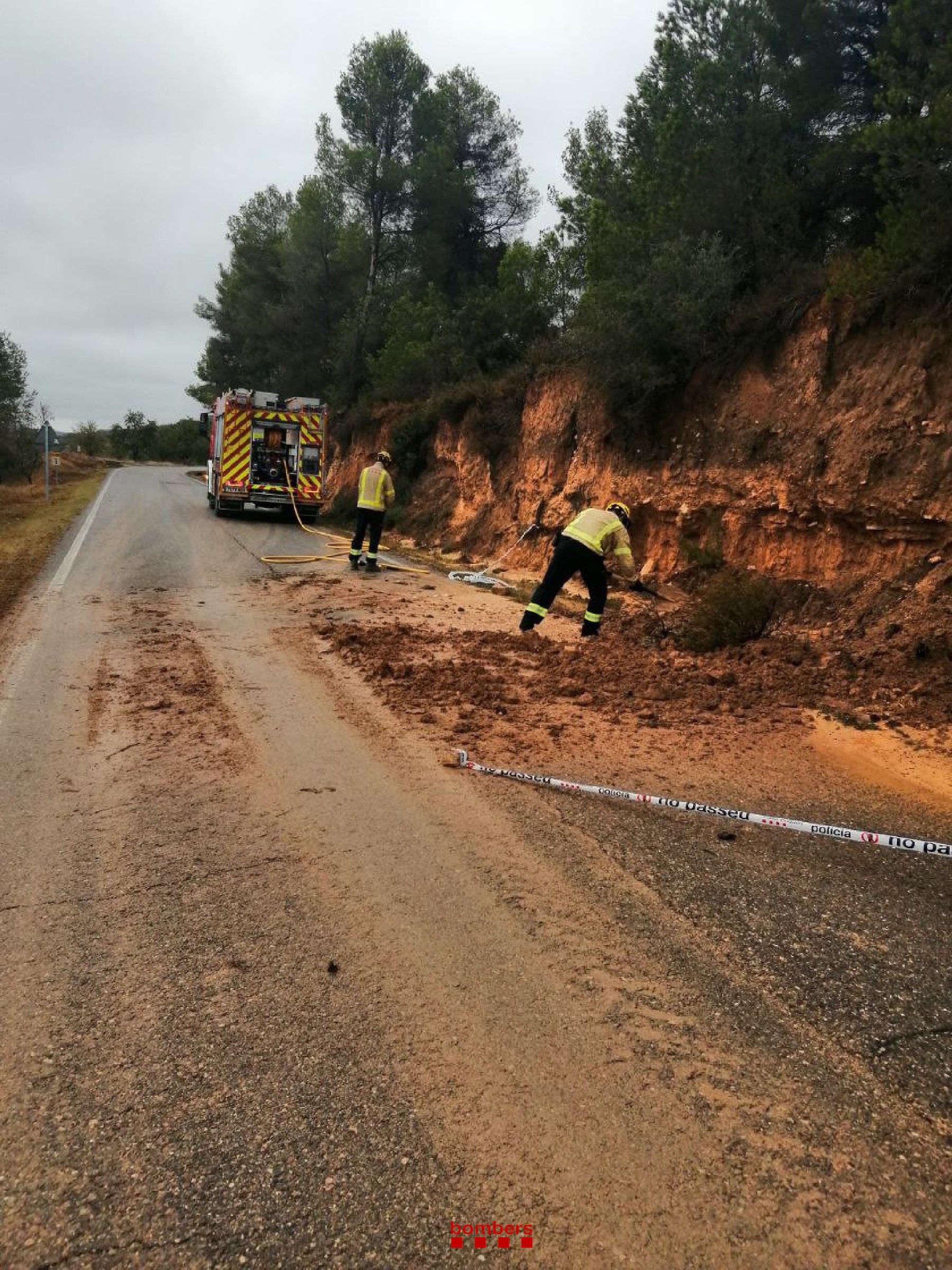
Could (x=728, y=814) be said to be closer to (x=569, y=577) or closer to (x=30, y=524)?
(x=569, y=577)

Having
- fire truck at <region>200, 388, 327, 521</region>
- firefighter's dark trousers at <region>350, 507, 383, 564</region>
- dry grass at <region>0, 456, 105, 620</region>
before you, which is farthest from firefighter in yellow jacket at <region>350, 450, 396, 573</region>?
fire truck at <region>200, 388, 327, 521</region>

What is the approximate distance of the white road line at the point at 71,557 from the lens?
11.4 m

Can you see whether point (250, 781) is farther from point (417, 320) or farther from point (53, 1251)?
point (417, 320)

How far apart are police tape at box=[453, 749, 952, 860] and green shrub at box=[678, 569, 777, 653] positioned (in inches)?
156

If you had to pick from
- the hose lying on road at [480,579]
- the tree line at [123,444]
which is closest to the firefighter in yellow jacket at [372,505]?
the hose lying on road at [480,579]

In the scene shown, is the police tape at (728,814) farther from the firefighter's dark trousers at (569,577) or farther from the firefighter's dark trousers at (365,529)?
the firefighter's dark trousers at (365,529)

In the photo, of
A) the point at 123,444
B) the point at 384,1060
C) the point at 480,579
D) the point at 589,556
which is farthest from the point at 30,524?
the point at 123,444

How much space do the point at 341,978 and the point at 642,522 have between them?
35.4ft

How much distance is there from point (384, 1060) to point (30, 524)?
66.2ft

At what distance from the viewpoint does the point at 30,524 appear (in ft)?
63.8

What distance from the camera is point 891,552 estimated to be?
29.1 ft

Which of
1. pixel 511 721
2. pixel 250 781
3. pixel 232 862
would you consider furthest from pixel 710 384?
pixel 232 862

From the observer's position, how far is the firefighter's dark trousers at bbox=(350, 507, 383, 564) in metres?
13.8

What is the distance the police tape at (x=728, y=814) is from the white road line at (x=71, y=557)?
830 centimetres
